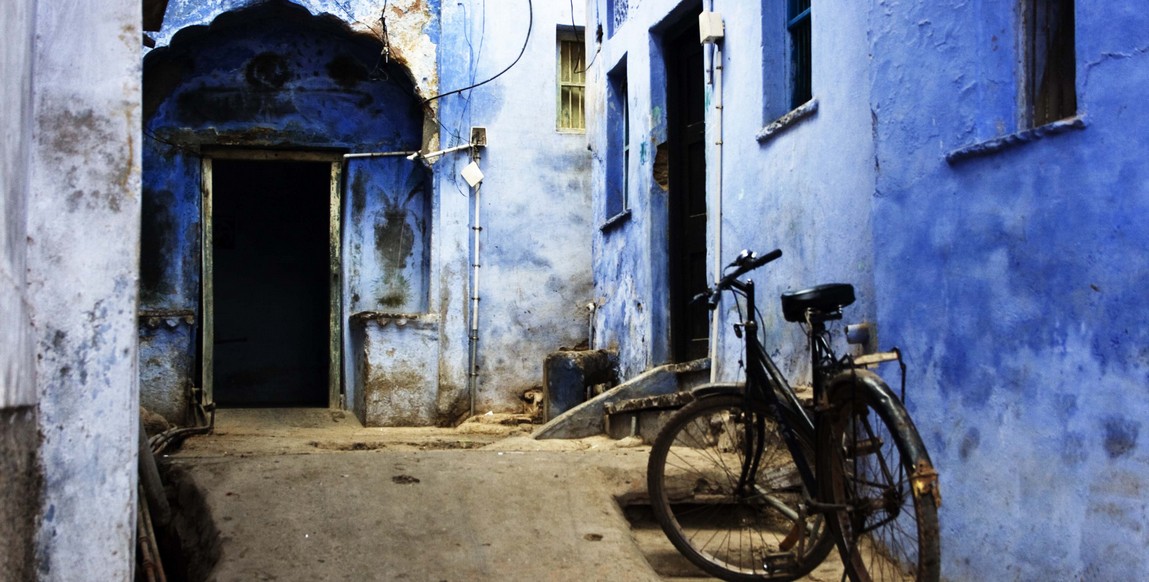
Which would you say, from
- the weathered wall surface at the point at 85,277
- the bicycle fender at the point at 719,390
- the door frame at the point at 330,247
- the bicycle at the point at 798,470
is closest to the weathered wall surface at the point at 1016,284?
the bicycle at the point at 798,470

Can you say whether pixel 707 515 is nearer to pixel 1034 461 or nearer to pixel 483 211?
pixel 1034 461

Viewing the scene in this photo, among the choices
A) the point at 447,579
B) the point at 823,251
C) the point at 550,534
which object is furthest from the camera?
the point at 823,251

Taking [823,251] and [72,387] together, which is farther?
[823,251]

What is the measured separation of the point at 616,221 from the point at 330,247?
Answer: 3582 millimetres

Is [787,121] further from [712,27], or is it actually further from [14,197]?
[14,197]

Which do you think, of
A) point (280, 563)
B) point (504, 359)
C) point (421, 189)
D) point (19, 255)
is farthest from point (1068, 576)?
point (421, 189)

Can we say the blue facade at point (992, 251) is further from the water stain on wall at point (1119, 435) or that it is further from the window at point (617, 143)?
the window at point (617, 143)

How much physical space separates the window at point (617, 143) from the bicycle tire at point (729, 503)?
17.3ft

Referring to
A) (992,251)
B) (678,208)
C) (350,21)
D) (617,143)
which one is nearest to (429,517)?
(992,251)

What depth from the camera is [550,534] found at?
470 cm

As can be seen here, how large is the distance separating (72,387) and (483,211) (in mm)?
8205

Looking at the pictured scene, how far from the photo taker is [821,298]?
12.7ft

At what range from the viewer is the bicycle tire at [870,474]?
3340 millimetres

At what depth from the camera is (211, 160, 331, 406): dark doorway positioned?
47.2 feet
